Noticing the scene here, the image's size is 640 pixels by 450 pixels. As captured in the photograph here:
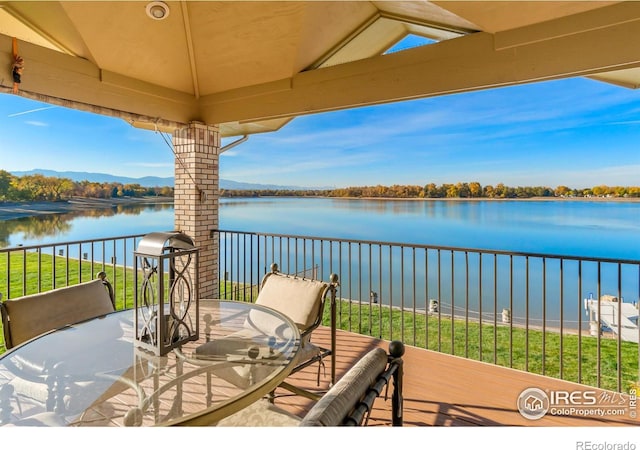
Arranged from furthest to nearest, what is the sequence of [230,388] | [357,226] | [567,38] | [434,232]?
1. [357,226]
2. [434,232]
3. [567,38]
4. [230,388]

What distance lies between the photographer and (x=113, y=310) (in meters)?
2.20

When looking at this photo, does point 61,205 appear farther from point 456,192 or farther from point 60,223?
point 456,192

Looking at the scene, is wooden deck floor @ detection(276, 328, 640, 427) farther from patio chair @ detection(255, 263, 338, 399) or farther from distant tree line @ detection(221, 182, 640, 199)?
distant tree line @ detection(221, 182, 640, 199)

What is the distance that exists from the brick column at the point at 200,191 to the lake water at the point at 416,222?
504 millimetres

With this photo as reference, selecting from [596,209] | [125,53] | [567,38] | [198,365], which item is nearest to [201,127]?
[125,53]

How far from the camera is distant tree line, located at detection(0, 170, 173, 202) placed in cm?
603

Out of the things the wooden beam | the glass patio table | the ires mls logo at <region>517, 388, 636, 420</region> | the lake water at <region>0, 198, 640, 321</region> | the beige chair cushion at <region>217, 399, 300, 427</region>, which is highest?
the wooden beam

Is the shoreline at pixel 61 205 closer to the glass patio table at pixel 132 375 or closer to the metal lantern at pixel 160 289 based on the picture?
the glass patio table at pixel 132 375

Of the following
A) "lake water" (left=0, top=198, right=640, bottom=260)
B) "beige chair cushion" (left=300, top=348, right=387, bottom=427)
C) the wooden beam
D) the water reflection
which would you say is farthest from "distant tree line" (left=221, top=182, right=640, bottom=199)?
"beige chair cushion" (left=300, top=348, right=387, bottom=427)

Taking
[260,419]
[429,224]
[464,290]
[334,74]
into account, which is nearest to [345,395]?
[260,419]

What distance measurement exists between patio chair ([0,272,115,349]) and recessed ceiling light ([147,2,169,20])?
7.98 ft

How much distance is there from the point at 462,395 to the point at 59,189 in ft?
25.5

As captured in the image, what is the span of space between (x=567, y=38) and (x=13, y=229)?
7902 mm
